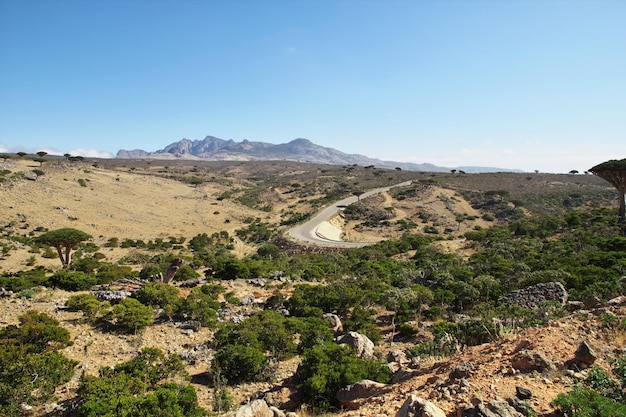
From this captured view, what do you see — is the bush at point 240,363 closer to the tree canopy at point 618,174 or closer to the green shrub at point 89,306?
the green shrub at point 89,306

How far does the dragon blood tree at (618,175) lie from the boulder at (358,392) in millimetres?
50025

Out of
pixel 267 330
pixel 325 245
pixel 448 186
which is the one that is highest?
pixel 448 186

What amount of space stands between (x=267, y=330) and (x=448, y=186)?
83.7m

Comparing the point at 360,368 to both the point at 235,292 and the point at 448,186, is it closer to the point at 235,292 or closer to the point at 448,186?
the point at 235,292

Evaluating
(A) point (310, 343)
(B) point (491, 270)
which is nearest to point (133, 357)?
(A) point (310, 343)

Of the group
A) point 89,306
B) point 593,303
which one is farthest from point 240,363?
point 593,303

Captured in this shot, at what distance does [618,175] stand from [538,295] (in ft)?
129

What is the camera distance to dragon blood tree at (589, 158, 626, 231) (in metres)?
43.2

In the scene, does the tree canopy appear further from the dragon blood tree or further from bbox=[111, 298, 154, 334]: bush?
bbox=[111, 298, 154, 334]: bush

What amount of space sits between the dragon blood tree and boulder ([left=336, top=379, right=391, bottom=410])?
5002 cm

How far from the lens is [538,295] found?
1819 centimetres

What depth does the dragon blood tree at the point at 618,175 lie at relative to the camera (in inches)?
1702

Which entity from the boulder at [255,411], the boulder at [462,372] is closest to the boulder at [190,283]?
the boulder at [255,411]

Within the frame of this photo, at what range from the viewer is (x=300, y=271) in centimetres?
3094
